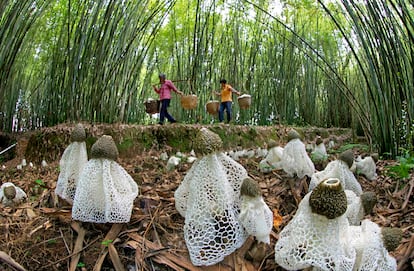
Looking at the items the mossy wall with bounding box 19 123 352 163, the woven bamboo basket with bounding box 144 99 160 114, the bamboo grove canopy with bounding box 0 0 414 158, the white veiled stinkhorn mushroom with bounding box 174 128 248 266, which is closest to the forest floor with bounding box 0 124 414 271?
the white veiled stinkhorn mushroom with bounding box 174 128 248 266

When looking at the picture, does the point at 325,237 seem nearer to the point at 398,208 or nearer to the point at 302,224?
the point at 302,224

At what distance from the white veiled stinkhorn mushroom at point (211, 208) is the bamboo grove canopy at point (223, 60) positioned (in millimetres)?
1737

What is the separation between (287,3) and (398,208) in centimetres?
666

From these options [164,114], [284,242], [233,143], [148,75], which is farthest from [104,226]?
[148,75]

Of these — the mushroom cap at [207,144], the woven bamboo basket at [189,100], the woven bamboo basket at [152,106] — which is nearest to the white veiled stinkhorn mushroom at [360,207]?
the mushroom cap at [207,144]

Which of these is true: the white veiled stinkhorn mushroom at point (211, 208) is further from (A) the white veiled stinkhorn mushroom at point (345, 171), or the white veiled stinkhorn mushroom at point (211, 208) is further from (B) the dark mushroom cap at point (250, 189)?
(A) the white veiled stinkhorn mushroom at point (345, 171)

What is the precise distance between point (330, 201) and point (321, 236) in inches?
4.3

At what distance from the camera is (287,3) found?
7.30 m

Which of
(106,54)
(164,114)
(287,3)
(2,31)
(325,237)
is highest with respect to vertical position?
(287,3)

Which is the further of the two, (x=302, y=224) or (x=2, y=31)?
(x=2, y=31)

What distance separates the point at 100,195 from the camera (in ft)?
4.14

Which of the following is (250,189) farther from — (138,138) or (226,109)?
(226,109)

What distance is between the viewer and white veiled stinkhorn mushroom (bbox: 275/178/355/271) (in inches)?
37.6

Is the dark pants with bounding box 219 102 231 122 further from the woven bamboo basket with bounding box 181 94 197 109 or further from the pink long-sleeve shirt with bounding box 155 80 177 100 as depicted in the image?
the pink long-sleeve shirt with bounding box 155 80 177 100
